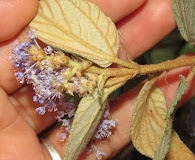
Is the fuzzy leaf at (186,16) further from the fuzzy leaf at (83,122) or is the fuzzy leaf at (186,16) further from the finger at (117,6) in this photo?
the fuzzy leaf at (83,122)

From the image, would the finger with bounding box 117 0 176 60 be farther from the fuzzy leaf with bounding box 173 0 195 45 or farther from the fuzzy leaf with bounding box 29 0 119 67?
the fuzzy leaf with bounding box 29 0 119 67

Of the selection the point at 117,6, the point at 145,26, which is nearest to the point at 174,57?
the point at 145,26

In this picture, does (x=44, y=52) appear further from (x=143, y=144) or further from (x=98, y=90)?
(x=143, y=144)

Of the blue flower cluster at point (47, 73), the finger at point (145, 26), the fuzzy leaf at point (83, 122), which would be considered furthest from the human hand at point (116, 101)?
the fuzzy leaf at point (83, 122)

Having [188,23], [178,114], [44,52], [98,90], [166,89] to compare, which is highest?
[44,52]

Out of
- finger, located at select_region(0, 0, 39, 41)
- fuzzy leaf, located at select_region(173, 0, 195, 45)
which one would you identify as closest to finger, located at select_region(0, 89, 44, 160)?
finger, located at select_region(0, 0, 39, 41)

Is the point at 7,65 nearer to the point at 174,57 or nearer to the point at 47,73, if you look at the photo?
the point at 47,73

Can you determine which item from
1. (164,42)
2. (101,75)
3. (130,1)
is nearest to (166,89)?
(164,42)
